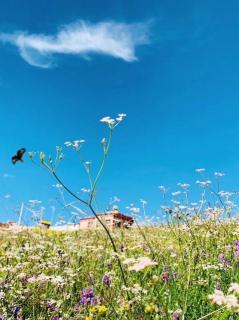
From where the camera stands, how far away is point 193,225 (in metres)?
6.04

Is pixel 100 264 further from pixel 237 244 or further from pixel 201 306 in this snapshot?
pixel 201 306

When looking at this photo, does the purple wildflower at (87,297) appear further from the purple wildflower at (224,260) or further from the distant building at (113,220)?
the purple wildflower at (224,260)

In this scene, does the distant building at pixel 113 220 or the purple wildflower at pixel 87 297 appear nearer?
the purple wildflower at pixel 87 297

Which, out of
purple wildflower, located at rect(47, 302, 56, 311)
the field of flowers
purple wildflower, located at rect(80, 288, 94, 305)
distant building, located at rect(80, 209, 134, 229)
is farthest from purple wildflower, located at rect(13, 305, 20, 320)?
distant building, located at rect(80, 209, 134, 229)

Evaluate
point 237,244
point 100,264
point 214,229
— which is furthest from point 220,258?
point 100,264

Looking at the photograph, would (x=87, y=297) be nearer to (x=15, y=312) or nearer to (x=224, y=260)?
(x=15, y=312)

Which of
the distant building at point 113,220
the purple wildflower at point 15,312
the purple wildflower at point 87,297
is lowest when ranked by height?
the purple wildflower at point 15,312

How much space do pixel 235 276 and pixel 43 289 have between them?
1986mm

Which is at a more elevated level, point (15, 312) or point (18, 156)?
point (18, 156)

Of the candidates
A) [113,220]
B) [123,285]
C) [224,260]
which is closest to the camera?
[123,285]

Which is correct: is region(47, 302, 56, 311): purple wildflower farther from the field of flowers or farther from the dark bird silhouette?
the dark bird silhouette

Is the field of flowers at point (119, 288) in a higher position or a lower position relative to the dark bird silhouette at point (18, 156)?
lower

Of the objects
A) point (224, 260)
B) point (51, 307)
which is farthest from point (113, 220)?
point (51, 307)

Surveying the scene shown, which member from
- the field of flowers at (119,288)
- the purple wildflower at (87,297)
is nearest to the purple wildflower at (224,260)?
the field of flowers at (119,288)
